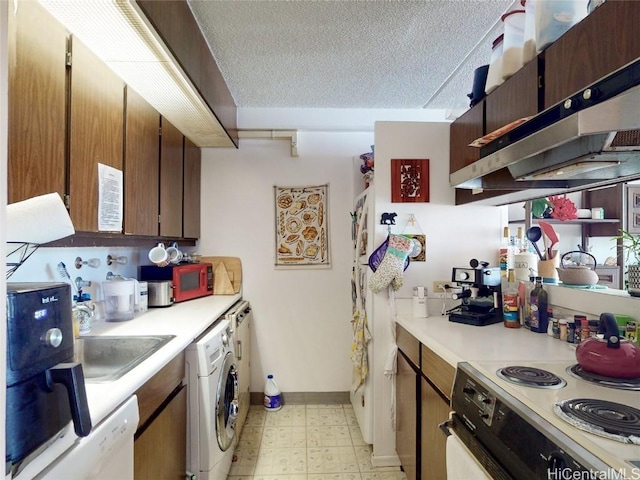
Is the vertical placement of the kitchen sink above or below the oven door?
above

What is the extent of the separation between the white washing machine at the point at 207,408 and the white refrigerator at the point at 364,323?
868 millimetres

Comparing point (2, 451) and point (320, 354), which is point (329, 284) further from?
point (2, 451)

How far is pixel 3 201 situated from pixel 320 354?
109 inches

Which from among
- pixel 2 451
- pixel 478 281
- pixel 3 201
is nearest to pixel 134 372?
pixel 2 451

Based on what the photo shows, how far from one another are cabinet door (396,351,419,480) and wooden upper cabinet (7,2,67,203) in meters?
1.80

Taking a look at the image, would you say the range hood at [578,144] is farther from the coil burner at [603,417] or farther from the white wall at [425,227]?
the coil burner at [603,417]

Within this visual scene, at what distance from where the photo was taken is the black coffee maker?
6.06 ft

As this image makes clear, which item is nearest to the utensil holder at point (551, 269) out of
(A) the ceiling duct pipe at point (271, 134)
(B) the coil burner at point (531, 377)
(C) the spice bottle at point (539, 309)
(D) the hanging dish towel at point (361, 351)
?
(C) the spice bottle at point (539, 309)

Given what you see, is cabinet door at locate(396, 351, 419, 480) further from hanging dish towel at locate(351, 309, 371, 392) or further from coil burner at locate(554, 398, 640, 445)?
coil burner at locate(554, 398, 640, 445)

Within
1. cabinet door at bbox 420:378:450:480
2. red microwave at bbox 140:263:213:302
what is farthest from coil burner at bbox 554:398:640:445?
red microwave at bbox 140:263:213:302

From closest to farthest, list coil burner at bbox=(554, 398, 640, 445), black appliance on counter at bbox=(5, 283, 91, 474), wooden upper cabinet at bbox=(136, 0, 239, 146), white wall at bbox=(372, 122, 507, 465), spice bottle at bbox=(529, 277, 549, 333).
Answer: black appliance on counter at bbox=(5, 283, 91, 474) < coil burner at bbox=(554, 398, 640, 445) < wooden upper cabinet at bbox=(136, 0, 239, 146) < spice bottle at bbox=(529, 277, 549, 333) < white wall at bbox=(372, 122, 507, 465)

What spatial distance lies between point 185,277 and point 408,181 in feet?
5.65

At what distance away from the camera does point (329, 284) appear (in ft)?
9.84

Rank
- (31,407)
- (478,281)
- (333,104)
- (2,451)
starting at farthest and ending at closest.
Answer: (333,104) < (478,281) < (31,407) < (2,451)
